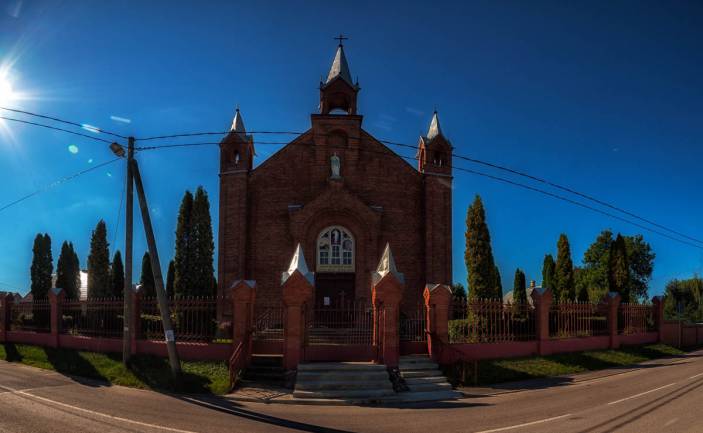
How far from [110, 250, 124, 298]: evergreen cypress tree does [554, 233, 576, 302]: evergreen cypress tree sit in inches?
940

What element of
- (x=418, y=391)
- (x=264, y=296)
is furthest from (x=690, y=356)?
(x=264, y=296)

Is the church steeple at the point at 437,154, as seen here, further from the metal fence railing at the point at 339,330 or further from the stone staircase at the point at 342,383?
the stone staircase at the point at 342,383

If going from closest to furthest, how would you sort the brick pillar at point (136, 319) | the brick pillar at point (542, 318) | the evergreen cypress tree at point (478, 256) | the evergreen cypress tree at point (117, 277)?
the brick pillar at point (136, 319) < the brick pillar at point (542, 318) < the evergreen cypress tree at point (478, 256) < the evergreen cypress tree at point (117, 277)

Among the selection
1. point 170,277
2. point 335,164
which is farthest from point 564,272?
point 170,277

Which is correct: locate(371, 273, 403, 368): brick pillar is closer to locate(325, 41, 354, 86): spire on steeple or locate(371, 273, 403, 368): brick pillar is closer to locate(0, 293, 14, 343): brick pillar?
locate(325, 41, 354, 86): spire on steeple

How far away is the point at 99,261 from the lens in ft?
87.0

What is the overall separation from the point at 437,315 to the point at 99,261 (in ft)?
64.7

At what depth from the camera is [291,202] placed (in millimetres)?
22703

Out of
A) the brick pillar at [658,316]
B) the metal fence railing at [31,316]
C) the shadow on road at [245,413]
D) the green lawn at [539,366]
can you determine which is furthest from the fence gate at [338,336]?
the brick pillar at [658,316]

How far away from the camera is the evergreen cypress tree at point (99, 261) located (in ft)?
85.4

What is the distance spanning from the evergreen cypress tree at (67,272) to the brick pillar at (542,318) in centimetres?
2294

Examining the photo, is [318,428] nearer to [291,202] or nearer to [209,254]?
[209,254]

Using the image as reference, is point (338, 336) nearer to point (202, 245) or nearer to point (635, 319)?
point (202, 245)

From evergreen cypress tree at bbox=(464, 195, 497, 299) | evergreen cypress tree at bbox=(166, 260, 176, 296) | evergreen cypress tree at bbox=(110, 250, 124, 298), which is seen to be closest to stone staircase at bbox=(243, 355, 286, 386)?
evergreen cypress tree at bbox=(464, 195, 497, 299)
